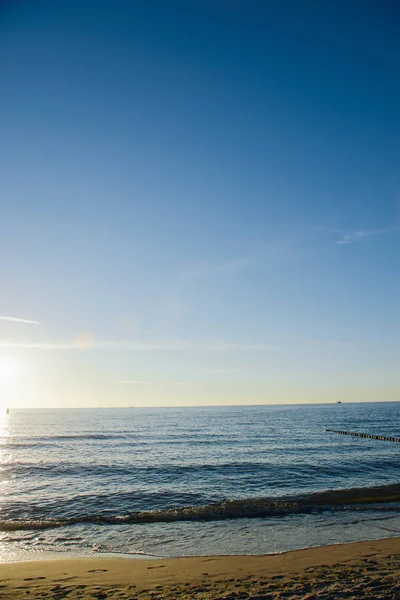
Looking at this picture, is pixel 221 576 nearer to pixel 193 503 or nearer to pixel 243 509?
pixel 243 509

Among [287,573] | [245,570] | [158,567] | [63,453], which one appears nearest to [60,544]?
[158,567]

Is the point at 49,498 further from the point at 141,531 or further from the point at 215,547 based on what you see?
the point at 215,547

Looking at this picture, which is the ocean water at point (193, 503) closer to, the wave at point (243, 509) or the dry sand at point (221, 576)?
the wave at point (243, 509)

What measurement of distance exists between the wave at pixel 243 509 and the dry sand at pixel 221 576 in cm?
583

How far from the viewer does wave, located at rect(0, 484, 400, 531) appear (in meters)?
18.7

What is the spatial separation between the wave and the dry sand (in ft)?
19.1

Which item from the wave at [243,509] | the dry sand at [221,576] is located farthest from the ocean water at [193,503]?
the dry sand at [221,576]

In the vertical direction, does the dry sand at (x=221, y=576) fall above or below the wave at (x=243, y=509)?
above

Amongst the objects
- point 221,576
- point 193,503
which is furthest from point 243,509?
point 221,576

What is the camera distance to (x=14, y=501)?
2308 cm

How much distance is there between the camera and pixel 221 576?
37.7 ft

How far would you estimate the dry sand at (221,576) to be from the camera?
10.1 metres

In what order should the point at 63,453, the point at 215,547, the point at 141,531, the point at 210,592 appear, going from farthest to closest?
the point at 63,453, the point at 141,531, the point at 215,547, the point at 210,592

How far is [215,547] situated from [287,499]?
9.12m
